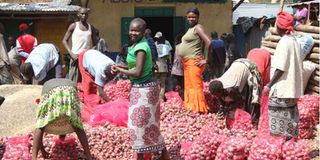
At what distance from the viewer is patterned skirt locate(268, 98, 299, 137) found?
5461 millimetres

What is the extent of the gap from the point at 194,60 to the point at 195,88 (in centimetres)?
40

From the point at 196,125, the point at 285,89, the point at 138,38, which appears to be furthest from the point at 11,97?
the point at 285,89

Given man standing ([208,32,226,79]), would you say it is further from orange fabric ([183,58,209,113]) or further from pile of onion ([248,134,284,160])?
pile of onion ([248,134,284,160])

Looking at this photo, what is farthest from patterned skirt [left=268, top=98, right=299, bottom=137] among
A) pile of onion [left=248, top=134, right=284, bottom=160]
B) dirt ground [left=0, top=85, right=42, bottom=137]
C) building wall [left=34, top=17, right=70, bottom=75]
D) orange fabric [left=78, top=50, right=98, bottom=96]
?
building wall [left=34, top=17, right=70, bottom=75]

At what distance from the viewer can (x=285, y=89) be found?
537cm

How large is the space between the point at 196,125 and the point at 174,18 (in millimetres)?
8622

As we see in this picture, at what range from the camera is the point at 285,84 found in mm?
5367

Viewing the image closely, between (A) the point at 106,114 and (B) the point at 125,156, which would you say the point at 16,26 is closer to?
(A) the point at 106,114

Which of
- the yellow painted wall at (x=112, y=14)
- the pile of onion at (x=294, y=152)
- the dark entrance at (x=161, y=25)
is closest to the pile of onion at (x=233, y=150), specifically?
the pile of onion at (x=294, y=152)

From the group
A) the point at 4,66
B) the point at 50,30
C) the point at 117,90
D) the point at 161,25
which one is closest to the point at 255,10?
the point at 161,25

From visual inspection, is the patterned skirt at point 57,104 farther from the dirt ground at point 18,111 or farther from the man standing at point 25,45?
the man standing at point 25,45

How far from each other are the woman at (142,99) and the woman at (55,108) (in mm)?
565

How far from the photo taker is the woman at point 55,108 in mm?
4918

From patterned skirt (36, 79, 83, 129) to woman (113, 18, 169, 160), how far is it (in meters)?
0.57
